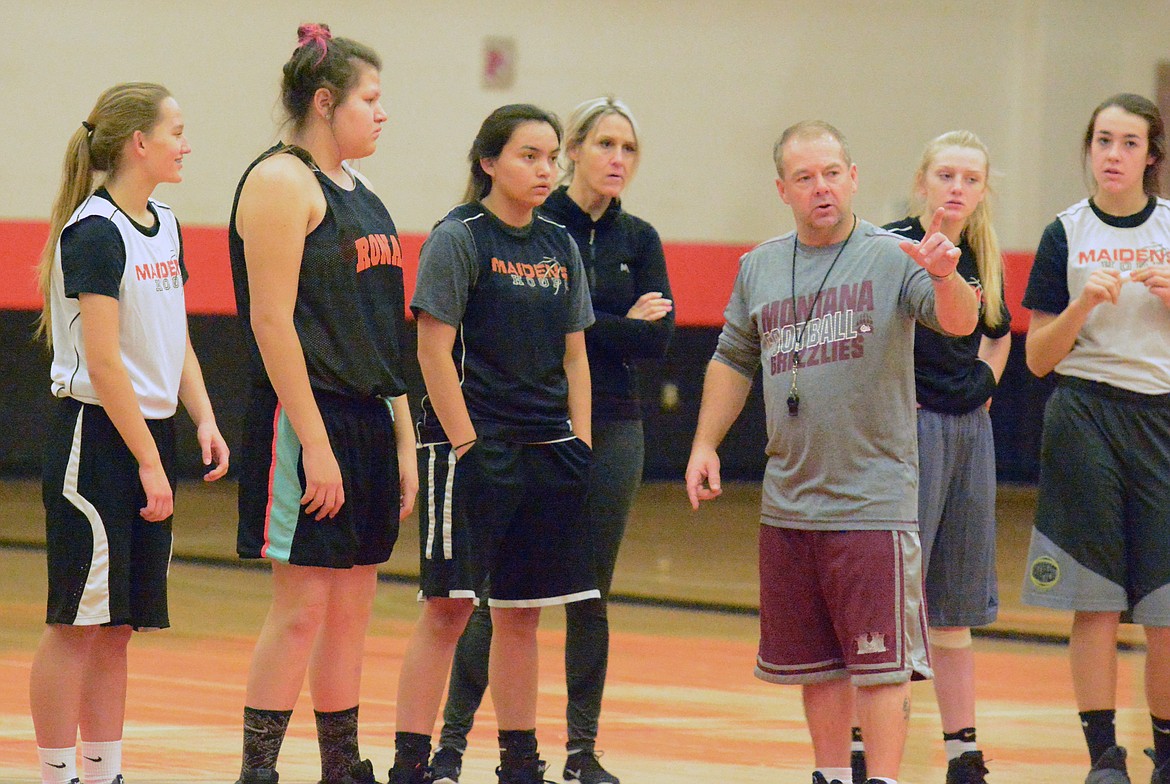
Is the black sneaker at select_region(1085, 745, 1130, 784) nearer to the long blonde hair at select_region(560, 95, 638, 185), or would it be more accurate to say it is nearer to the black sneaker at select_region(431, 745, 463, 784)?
the black sneaker at select_region(431, 745, 463, 784)

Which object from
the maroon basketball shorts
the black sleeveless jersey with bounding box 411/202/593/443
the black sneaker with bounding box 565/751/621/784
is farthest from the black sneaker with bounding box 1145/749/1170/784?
the black sleeveless jersey with bounding box 411/202/593/443

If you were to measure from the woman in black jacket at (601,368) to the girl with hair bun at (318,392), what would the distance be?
1.87 feet

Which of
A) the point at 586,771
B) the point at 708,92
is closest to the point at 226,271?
the point at 708,92

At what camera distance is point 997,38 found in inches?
475

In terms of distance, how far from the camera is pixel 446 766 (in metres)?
3.80

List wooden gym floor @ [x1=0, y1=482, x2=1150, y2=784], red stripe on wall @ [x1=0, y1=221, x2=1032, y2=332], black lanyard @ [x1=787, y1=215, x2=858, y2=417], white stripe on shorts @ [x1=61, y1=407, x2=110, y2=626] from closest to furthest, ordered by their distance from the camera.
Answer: white stripe on shorts @ [x1=61, y1=407, x2=110, y2=626] → black lanyard @ [x1=787, y1=215, x2=858, y2=417] → wooden gym floor @ [x1=0, y1=482, x2=1150, y2=784] → red stripe on wall @ [x1=0, y1=221, x2=1032, y2=332]

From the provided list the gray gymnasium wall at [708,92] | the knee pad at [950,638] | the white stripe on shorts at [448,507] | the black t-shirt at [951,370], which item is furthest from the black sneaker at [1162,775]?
the gray gymnasium wall at [708,92]

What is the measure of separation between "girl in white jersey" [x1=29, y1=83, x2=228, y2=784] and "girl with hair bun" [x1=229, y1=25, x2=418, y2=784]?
20 cm

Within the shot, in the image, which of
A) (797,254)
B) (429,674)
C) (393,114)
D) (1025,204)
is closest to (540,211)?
(797,254)

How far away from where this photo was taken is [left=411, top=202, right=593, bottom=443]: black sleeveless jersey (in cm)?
347

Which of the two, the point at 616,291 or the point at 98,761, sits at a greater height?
the point at 616,291

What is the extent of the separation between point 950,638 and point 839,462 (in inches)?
33.0

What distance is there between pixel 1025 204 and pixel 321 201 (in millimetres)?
9721

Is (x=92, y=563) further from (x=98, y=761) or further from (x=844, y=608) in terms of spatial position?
(x=844, y=608)
